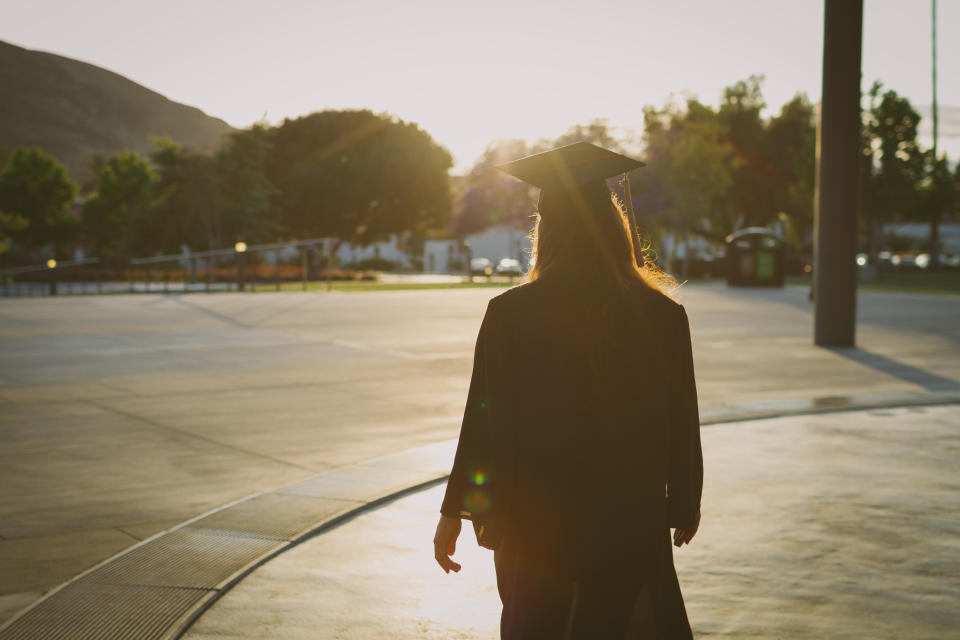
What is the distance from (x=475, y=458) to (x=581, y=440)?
295mm

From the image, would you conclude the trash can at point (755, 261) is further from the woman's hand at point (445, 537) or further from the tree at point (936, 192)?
the woman's hand at point (445, 537)

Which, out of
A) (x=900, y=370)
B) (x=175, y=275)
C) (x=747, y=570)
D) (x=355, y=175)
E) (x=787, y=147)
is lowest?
(x=747, y=570)

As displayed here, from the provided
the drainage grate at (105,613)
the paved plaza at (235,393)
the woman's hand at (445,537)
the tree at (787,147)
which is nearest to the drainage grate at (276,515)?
the paved plaza at (235,393)

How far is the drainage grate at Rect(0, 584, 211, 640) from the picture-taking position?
3494 millimetres

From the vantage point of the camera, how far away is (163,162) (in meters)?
52.3

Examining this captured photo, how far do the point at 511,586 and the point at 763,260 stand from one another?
3699 centimetres

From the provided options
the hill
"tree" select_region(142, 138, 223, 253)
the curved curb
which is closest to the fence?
"tree" select_region(142, 138, 223, 253)

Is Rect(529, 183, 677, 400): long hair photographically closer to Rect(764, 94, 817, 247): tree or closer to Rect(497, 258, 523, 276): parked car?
Rect(497, 258, 523, 276): parked car

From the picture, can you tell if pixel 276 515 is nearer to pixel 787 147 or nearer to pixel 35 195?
pixel 35 195

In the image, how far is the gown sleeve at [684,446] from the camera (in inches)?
90.9

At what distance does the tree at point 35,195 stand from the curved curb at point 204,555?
5196 cm

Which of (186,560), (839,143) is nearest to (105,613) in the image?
(186,560)

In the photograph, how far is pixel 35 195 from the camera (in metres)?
54.0

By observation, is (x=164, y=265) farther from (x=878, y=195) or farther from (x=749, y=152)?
(x=749, y=152)
